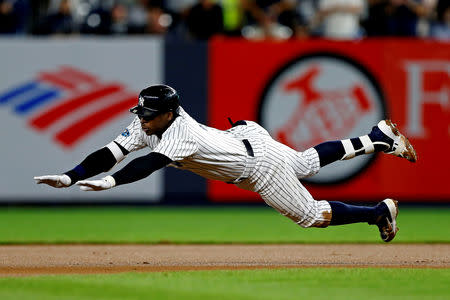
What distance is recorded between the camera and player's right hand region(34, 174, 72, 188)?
6.50 metres

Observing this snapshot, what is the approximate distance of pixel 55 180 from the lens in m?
6.57

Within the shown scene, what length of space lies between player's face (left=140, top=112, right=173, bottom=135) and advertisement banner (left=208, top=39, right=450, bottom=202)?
6.11 meters

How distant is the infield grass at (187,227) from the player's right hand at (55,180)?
3.10m

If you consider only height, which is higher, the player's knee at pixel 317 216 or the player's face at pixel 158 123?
the player's face at pixel 158 123

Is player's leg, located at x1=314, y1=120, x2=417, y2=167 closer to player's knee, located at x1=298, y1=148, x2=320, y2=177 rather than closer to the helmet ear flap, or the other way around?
player's knee, located at x1=298, y1=148, x2=320, y2=177

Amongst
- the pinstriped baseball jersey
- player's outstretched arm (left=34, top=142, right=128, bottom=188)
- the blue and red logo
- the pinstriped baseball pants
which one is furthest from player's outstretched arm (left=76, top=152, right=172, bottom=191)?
the blue and red logo

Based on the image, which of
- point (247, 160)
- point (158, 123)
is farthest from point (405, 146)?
point (158, 123)

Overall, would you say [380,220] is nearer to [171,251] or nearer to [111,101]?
[171,251]

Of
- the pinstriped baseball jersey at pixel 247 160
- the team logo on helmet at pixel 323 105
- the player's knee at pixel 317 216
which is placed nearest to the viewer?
the pinstriped baseball jersey at pixel 247 160

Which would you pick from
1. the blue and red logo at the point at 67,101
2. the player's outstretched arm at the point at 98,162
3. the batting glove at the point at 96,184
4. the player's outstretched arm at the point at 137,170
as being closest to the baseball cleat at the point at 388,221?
the player's outstretched arm at the point at 137,170

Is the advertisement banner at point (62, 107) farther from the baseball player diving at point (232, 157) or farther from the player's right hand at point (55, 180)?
the player's right hand at point (55, 180)

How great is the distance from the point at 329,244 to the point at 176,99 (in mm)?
3415

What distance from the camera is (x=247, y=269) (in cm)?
732

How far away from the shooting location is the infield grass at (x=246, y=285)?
5848mm
